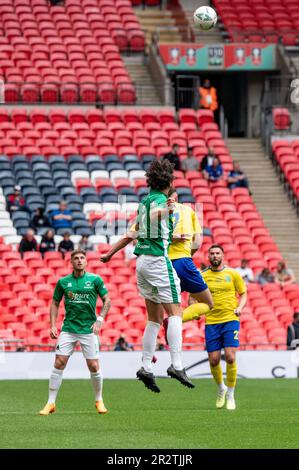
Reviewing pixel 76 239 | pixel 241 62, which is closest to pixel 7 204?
pixel 76 239

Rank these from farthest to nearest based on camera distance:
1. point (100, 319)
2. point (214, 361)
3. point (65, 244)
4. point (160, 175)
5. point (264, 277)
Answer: point (264, 277) → point (65, 244) → point (214, 361) → point (100, 319) → point (160, 175)

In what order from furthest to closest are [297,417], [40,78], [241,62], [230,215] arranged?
[241,62]
[40,78]
[230,215]
[297,417]

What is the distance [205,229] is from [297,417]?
642 inches

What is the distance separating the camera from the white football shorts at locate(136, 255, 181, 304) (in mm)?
13625

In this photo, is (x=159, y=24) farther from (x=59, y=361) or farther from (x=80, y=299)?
(x=59, y=361)

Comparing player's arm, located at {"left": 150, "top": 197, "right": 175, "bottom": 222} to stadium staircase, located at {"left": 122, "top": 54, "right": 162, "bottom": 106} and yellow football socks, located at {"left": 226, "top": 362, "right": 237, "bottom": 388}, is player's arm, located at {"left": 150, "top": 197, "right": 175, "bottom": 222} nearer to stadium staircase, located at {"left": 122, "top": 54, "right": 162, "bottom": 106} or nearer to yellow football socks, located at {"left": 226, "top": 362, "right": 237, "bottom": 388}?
yellow football socks, located at {"left": 226, "top": 362, "right": 237, "bottom": 388}

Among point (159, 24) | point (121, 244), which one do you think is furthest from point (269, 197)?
point (121, 244)

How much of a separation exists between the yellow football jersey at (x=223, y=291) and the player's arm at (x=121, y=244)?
430 centimetres

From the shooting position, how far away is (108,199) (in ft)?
104

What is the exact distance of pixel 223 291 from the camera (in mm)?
17719

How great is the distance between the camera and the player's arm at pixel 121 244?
13.2 metres

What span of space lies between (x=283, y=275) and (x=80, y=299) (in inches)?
583

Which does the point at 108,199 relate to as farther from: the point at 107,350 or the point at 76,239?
the point at 107,350

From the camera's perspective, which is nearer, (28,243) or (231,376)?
(231,376)
